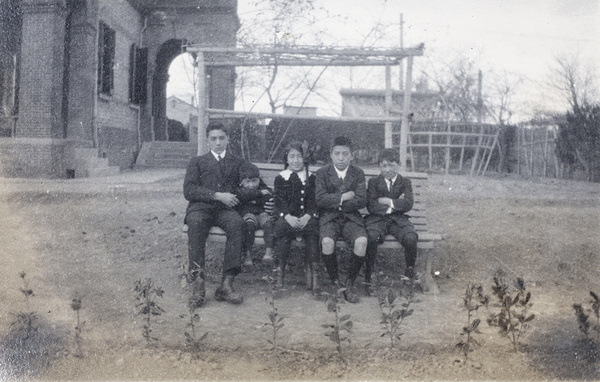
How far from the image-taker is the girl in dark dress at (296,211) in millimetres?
4590

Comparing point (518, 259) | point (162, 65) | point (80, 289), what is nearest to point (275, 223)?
point (80, 289)

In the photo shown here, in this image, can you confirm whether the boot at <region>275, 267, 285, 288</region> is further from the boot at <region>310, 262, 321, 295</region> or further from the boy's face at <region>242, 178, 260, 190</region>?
the boy's face at <region>242, 178, 260, 190</region>

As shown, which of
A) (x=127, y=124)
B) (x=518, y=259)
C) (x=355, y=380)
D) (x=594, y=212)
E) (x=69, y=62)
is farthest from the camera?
(x=127, y=124)

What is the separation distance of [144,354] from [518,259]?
4177 millimetres

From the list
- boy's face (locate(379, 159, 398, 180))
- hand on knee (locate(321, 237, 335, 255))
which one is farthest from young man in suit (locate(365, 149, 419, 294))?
hand on knee (locate(321, 237, 335, 255))

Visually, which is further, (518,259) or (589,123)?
(589,123)

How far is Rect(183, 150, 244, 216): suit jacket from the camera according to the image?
4.67m

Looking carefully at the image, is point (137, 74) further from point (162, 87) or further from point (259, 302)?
point (259, 302)

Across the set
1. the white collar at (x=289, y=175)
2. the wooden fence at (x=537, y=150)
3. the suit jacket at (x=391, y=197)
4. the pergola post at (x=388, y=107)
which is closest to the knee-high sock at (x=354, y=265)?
the suit jacket at (x=391, y=197)

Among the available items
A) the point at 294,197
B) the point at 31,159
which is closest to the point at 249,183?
the point at 294,197

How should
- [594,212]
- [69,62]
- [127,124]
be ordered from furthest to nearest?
[127,124] < [69,62] < [594,212]

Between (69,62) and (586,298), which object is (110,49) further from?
(586,298)

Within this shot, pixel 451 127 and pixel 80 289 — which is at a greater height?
pixel 451 127

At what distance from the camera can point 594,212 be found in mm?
6828
